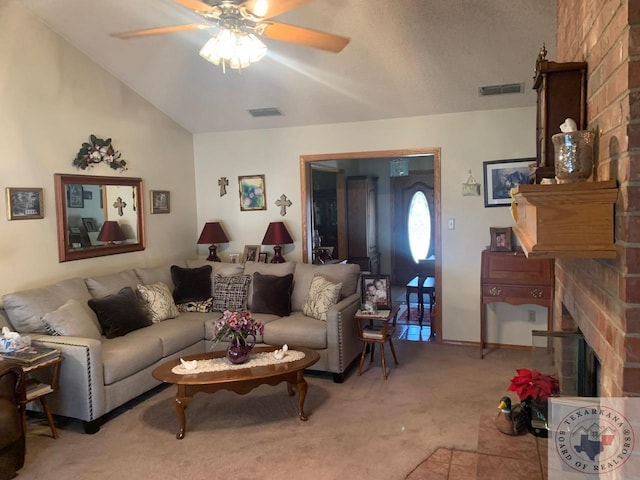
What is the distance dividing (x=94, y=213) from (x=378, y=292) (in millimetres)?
2736

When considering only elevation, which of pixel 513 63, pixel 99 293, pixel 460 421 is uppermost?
pixel 513 63

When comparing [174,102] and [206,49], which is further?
[174,102]

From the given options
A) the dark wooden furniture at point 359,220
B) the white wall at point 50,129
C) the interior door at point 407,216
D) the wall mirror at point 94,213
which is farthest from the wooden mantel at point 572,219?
the interior door at point 407,216

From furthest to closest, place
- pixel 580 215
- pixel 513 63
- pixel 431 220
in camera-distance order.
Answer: pixel 431 220
pixel 513 63
pixel 580 215

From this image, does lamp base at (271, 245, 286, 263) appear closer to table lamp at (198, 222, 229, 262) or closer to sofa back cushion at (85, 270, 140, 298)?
table lamp at (198, 222, 229, 262)

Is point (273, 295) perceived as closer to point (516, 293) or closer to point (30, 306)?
point (30, 306)

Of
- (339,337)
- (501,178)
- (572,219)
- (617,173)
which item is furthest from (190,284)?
(617,173)

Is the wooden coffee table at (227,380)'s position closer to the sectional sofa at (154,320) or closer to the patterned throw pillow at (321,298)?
the sectional sofa at (154,320)

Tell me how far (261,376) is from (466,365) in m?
2.15

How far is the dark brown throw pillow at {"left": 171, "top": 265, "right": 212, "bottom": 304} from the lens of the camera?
16.3ft

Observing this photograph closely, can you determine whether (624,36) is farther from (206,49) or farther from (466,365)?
(466,365)

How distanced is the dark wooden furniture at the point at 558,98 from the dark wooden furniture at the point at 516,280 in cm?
265

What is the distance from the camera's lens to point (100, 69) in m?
4.65

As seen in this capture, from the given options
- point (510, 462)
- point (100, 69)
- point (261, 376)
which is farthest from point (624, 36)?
point (100, 69)
